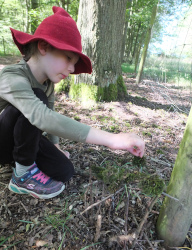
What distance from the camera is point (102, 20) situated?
3.37m

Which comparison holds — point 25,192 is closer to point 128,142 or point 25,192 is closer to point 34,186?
point 34,186

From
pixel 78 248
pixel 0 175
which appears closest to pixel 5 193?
pixel 0 175

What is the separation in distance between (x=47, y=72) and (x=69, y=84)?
249 centimetres

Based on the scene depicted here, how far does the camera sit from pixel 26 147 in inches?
58.3

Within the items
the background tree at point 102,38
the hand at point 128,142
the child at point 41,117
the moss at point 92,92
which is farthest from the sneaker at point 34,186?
the background tree at point 102,38

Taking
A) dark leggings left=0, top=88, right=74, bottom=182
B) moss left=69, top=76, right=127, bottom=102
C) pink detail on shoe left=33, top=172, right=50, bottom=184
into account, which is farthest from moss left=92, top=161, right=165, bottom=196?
moss left=69, top=76, right=127, bottom=102

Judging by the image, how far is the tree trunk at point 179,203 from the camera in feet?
3.41

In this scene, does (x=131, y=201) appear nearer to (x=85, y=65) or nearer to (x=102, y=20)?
(x=85, y=65)

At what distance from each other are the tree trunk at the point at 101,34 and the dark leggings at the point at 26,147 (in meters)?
2.28

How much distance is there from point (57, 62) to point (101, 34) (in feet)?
7.98

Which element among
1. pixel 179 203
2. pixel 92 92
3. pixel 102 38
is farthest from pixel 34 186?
pixel 102 38

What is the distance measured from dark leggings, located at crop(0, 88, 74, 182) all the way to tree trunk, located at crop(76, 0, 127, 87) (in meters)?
2.28

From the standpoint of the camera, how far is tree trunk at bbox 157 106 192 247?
1040 mm

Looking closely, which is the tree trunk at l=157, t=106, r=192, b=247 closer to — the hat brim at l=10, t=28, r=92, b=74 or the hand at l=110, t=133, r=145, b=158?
the hand at l=110, t=133, r=145, b=158
